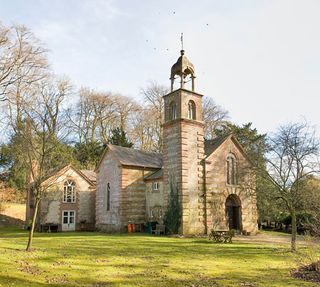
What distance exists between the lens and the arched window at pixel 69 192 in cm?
4009

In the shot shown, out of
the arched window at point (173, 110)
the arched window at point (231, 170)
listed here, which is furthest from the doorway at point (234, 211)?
the arched window at point (173, 110)

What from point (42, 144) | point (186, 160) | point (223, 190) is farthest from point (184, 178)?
point (42, 144)

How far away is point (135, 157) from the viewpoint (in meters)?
36.3

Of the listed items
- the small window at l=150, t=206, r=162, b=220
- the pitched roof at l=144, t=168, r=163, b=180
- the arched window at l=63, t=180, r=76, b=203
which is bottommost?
the small window at l=150, t=206, r=162, b=220

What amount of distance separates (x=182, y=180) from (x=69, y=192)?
16.9 meters

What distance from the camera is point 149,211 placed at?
3400 centimetres

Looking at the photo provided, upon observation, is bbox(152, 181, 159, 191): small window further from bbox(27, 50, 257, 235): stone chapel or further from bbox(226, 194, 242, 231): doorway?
bbox(226, 194, 242, 231): doorway

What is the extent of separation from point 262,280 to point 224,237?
39.9 ft

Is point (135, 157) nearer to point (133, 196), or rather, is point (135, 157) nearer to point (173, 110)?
point (133, 196)

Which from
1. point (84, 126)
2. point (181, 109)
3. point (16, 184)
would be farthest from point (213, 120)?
point (16, 184)

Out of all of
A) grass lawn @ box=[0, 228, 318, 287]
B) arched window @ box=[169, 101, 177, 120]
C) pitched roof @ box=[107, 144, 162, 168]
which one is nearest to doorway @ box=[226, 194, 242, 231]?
pitched roof @ box=[107, 144, 162, 168]

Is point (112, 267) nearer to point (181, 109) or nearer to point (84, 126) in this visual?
point (181, 109)

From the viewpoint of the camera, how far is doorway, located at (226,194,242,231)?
33.1 m

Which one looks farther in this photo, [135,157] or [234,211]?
[135,157]
